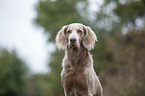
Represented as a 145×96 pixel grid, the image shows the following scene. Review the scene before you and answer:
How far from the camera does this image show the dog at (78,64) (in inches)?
243

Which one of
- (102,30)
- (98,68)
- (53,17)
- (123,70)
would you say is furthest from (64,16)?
(123,70)

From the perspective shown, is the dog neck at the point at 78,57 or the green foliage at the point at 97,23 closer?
the dog neck at the point at 78,57

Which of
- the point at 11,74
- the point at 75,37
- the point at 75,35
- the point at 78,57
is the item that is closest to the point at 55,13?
the point at 11,74

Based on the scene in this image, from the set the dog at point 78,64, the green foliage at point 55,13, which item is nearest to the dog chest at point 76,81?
the dog at point 78,64

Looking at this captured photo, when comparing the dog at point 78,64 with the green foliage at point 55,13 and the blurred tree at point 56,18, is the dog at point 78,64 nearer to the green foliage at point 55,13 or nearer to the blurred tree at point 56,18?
the blurred tree at point 56,18

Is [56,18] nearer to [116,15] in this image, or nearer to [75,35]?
[116,15]

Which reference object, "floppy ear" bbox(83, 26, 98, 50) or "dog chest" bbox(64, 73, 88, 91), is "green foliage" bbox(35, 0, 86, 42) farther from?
"dog chest" bbox(64, 73, 88, 91)

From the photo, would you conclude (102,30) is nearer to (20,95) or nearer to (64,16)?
(64,16)

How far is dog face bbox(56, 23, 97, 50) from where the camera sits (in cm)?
598

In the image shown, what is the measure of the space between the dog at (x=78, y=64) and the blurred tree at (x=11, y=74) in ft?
101

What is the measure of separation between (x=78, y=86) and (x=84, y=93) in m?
0.25

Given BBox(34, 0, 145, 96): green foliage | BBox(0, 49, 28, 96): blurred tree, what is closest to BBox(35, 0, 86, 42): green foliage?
BBox(34, 0, 145, 96): green foliage

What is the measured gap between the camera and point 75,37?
5.94m

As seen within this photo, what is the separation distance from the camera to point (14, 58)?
41.5 metres
